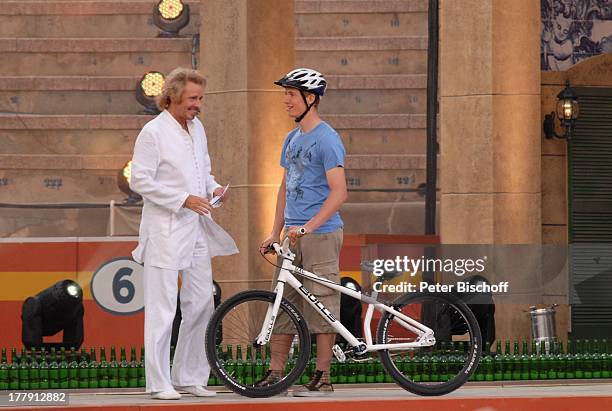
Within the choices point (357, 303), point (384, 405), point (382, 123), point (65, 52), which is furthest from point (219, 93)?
point (65, 52)

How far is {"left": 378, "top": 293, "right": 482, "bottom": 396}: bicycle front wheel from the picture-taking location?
9789mm

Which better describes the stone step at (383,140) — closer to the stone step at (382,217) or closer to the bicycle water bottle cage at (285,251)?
the stone step at (382,217)

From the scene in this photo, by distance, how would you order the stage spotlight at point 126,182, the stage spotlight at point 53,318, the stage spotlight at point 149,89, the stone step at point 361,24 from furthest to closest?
the stone step at point 361,24
the stage spotlight at point 126,182
the stage spotlight at point 149,89
the stage spotlight at point 53,318

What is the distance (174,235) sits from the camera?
966 cm

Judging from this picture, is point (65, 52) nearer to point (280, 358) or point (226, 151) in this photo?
point (226, 151)

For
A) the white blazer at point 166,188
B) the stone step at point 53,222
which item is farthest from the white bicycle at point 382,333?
the stone step at point 53,222

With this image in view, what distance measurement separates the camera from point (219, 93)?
17047 mm

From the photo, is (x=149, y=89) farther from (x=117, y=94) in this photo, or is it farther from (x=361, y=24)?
(x=361, y=24)

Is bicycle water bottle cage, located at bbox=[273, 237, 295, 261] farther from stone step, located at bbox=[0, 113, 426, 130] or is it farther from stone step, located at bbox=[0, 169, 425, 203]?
stone step, located at bbox=[0, 113, 426, 130]

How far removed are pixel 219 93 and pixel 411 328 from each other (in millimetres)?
7611

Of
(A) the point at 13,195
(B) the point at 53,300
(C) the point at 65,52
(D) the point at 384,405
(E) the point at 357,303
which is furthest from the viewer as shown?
(C) the point at 65,52

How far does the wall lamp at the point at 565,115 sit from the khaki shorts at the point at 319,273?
7.25m

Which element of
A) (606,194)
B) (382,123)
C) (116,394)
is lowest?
(116,394)

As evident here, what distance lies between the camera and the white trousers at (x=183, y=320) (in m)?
9.57
